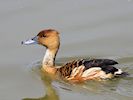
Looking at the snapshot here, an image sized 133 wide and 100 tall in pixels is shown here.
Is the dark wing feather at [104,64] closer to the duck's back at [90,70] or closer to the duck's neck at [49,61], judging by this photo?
the duck's back at [90,70]

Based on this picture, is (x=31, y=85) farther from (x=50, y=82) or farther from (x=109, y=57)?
(x=109, y=57)

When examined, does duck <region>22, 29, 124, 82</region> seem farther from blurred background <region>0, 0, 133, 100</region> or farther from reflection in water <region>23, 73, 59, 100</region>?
blurred background <region>0, 0, 133, 100</region>

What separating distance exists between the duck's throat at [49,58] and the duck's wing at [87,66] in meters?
0.39

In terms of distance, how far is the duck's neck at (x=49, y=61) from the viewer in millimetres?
8805

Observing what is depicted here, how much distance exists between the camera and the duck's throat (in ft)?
28.9

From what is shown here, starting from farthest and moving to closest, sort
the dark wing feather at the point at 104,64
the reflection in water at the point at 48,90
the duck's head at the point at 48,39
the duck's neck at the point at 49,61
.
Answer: the duck's neck at the point at 49,61 → the duck's head at the point at 48,39 → the dark wing feather at the point at 104,64 → the reflection in water at the point at 48,90

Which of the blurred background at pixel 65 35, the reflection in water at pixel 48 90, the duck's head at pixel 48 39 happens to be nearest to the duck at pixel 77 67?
the duck's head at pixel 48 39

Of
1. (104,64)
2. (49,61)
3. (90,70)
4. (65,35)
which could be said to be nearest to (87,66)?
(90,70)

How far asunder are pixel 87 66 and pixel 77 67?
163 mm

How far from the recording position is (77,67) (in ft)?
27.3

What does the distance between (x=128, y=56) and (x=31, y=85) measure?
184 centimetres

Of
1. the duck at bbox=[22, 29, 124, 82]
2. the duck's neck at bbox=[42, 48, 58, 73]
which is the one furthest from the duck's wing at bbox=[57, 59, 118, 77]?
the duck's neck at bbox=[42, 48, 58, 73]

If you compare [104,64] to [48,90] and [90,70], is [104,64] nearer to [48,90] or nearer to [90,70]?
[90,70]

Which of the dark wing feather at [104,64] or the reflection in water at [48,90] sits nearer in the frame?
the reflection in water at [48,90]
